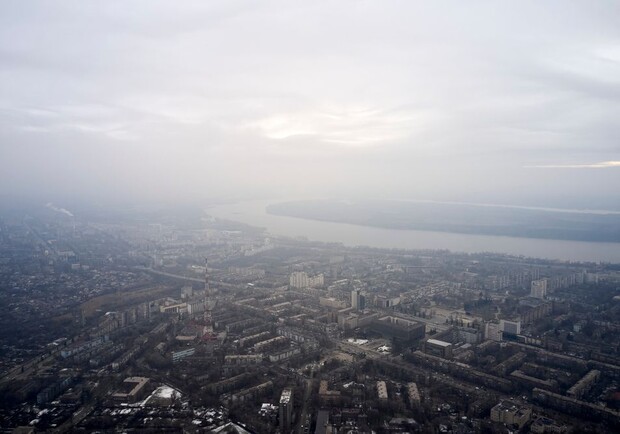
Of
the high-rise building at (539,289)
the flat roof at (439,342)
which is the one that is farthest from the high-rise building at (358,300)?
the high-rise building at (539,289)


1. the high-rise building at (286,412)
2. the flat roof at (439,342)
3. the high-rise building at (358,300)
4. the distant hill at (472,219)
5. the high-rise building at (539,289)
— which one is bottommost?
the high-rise building at (286,412)

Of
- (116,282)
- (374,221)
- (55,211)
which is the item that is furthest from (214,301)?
(55,211)

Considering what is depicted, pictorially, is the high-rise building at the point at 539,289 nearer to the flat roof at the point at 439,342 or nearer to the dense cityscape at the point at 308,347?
the dense cityscape at the point at 308,347

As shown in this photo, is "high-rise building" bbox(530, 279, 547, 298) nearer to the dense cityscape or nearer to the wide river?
the dense cityscape

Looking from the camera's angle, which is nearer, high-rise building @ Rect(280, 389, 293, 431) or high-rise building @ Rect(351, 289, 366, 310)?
high-rise building @ Rect(280, 389, 293, 431)

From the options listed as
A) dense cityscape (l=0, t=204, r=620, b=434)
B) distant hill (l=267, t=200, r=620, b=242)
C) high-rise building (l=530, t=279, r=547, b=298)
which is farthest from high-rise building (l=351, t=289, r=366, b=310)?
distant hill (l=267, t=200, r=620, b=242)

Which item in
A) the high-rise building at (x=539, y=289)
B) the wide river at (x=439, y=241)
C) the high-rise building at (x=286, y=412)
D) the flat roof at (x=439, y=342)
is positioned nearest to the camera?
the high-rise building at (x=286, y=412)
